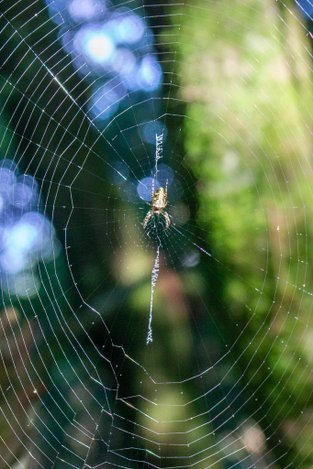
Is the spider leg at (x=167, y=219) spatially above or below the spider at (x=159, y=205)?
below

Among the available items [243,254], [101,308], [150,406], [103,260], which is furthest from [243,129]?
[150,406]

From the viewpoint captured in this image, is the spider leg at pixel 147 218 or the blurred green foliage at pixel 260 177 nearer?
the blurred green foliage at pixel 260 177

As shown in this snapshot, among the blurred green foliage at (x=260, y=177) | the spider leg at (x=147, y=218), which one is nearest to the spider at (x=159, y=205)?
the spider leg at (x=147, y=218)

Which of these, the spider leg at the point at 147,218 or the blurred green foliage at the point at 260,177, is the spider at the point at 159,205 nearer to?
the spider leg at the point at 147,218

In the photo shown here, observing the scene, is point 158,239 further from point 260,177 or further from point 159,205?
point 260,177

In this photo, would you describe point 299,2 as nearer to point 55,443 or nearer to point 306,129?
point 306,129

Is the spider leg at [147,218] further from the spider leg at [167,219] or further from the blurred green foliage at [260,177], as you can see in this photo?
the blurred green foliage at [260,177]

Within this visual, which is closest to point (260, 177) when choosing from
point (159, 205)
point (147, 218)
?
point (159, 205)

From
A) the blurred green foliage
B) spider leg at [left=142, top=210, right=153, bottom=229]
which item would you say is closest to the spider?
spider leg at [left=142, top=210, right=153, bottom=229]
